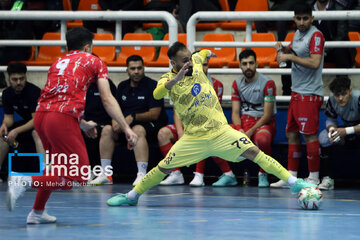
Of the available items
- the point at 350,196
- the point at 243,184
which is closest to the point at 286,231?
the point at 350,196

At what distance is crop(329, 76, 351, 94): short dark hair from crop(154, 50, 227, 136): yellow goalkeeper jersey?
7.46ft

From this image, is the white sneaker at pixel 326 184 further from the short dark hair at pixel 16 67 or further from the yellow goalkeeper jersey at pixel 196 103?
the short dark hair at pixel 16 67

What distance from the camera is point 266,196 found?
29.1 ft

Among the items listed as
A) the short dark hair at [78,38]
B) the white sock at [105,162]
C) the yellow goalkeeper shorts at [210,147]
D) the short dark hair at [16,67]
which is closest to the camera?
the short dark hair at [78,38]

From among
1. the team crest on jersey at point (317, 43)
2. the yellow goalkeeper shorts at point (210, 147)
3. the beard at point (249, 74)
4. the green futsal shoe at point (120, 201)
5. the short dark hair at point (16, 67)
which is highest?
the team crest on jersey at point (317, 43)

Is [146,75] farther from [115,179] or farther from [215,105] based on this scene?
[215,105]

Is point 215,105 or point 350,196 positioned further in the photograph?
point 350,196

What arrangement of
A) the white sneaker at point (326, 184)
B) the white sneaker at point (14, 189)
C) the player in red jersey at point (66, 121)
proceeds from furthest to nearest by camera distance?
1. the white sneaker at point (326, 184)
2. the player in red jersey at point (66, 121)
3. the white sneaker at point (14, 189)

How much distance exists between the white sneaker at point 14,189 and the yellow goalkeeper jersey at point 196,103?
2.27 m

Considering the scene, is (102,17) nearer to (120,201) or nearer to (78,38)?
(120,201)

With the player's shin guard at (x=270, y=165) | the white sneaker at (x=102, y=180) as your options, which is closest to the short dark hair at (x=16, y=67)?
the white sneaker at (x=102, y=180)

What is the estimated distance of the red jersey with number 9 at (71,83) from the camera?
6289 millimetres

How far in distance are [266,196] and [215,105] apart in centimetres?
158

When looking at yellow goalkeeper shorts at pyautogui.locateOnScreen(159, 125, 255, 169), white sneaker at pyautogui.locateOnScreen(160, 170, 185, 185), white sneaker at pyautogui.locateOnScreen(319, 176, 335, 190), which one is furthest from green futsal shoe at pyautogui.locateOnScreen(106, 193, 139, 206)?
white sneaker at pyautogui.locateOnScreen(319, 176, 335, 190)
